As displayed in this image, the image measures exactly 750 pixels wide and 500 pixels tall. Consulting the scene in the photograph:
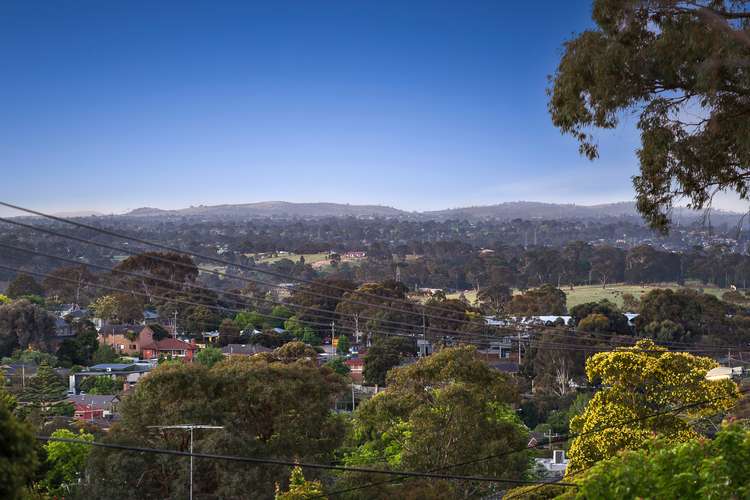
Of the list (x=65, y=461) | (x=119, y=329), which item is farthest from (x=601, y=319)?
(x=65, y=461)

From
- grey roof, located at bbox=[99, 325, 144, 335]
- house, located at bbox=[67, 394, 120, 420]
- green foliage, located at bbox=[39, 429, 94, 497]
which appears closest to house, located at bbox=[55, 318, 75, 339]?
grey roof, located at bbox=[99, 325, 144, 335]

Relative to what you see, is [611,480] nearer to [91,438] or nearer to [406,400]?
[406,400]

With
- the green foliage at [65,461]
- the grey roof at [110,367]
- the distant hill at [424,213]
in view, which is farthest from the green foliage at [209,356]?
the distant hill at [424,213]

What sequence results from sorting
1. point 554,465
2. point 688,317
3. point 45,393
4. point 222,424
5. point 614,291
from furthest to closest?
1. point 614,291
2. point 688,317
3. point 45,393
4. point 554,465
5. point 222,424

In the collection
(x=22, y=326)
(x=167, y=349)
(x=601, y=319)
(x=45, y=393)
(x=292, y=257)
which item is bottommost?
(x=167, y=349)

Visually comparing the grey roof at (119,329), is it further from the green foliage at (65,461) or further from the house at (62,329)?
the green foliage at (65,461)

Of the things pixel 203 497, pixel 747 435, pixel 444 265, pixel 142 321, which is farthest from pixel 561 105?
pixel 444 265

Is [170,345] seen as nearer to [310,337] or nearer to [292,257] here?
[310,337]
